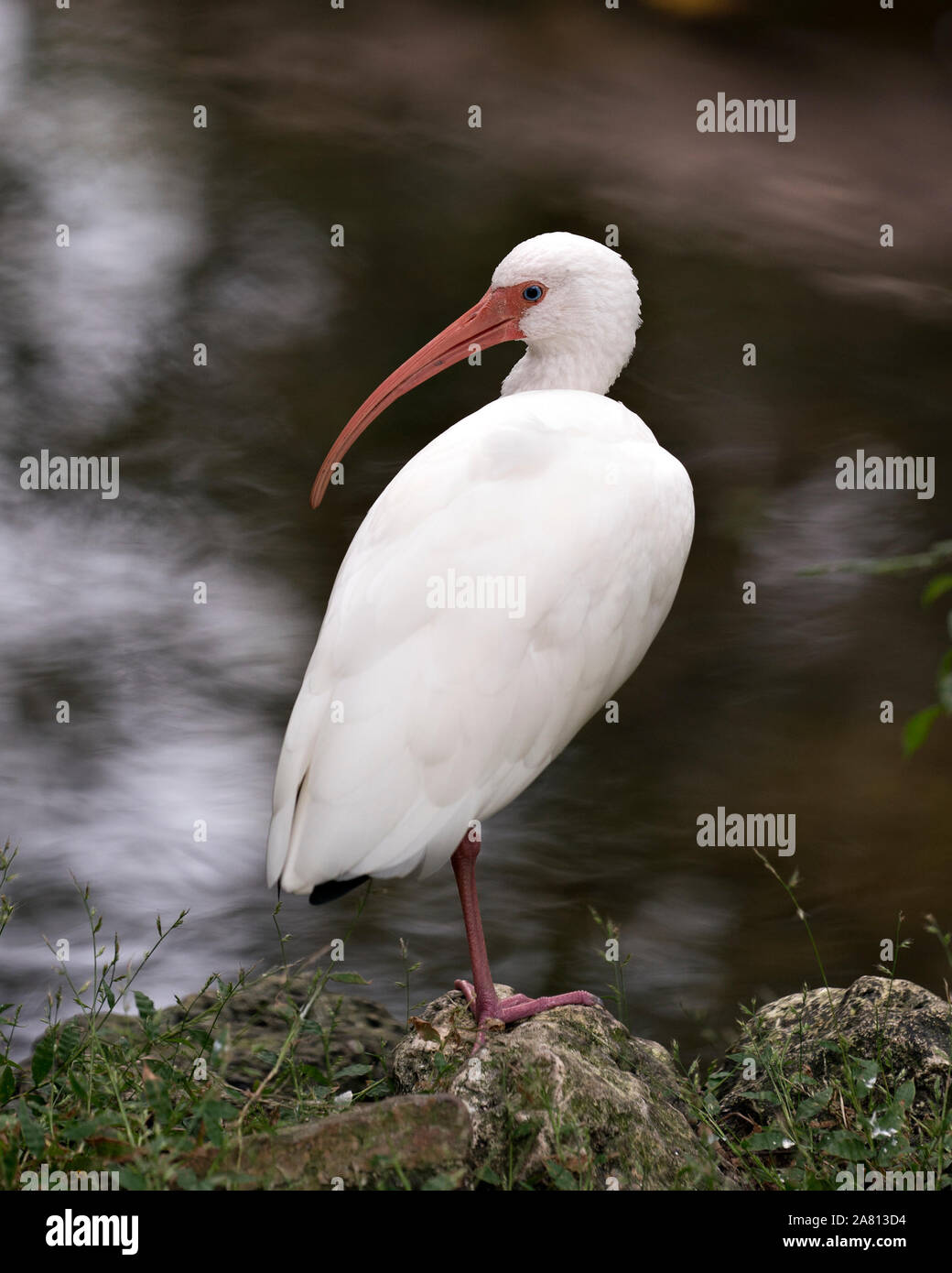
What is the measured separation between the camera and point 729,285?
9.37 m

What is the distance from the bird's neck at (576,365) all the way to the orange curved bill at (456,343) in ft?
0.33

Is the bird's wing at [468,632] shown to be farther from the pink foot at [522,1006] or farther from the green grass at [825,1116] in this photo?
the green grass at [825,1116]

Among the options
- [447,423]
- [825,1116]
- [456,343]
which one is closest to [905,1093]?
[825,1116]

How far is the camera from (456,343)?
3848 millimetres

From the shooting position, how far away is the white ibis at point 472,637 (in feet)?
9.77

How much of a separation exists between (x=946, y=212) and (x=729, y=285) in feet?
6.62

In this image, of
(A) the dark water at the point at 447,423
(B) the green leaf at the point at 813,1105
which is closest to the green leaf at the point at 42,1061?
(B) the green leaf at the point at 813,1105

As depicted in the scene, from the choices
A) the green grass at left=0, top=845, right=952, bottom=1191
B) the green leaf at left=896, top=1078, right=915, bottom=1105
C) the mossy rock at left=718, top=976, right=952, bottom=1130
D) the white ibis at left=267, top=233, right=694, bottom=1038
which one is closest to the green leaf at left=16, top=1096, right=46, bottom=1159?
the green grass at left=0, top=845, right=952, bottom=1191

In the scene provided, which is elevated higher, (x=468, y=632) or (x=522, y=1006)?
(x=468, y=632)

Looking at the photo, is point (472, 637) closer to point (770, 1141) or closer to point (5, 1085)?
point (770, 1141)

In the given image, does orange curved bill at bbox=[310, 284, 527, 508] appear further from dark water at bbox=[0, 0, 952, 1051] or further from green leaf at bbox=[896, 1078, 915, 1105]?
dark water at bbox=[0, 0, 952, 1051]

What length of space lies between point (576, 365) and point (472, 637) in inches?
44.3

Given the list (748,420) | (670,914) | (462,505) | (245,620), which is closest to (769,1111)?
(462,505)

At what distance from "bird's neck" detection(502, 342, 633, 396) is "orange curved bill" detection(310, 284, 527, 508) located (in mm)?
99
